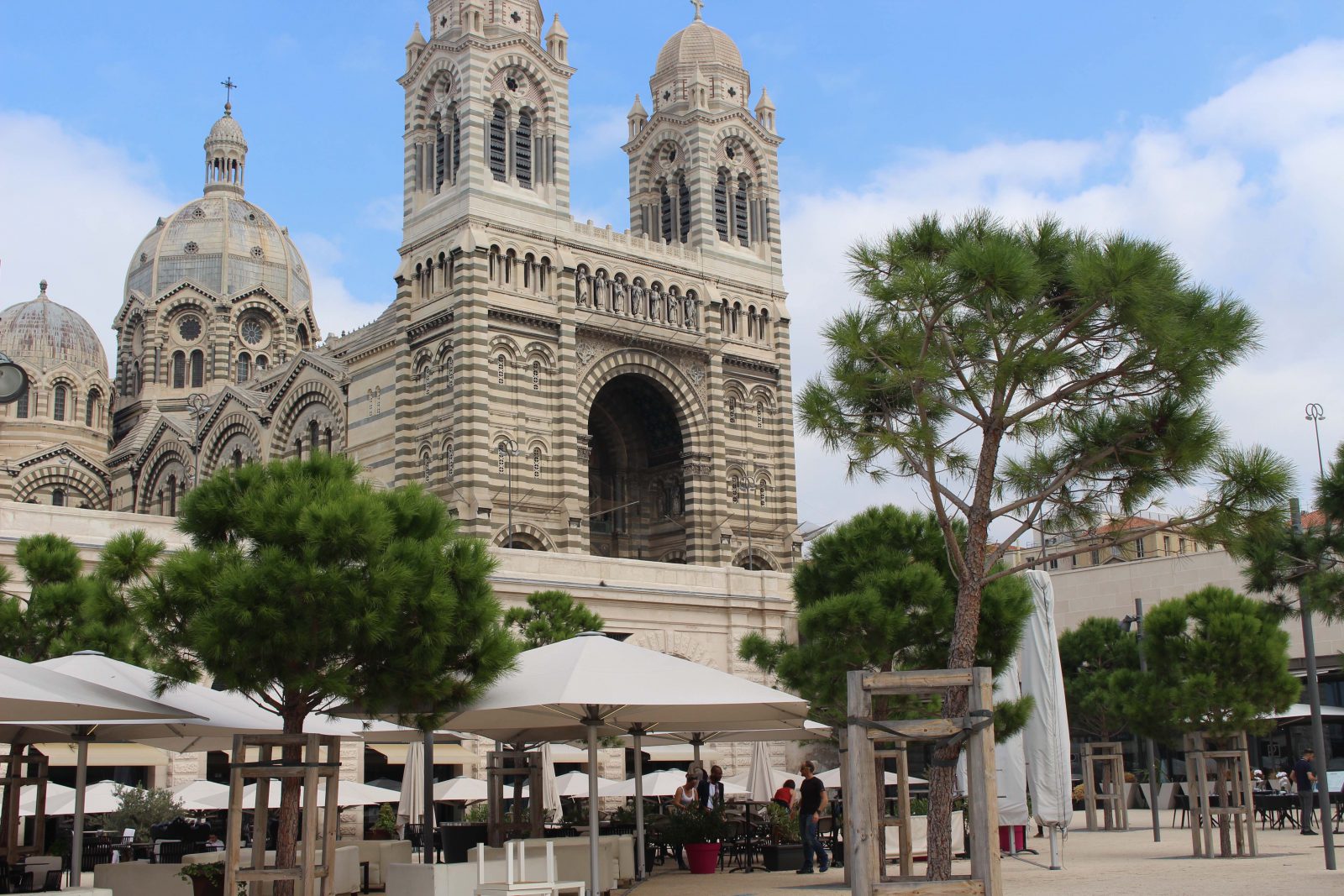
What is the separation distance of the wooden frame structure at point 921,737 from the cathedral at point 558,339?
27.4 m

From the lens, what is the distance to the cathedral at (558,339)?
1718 inches

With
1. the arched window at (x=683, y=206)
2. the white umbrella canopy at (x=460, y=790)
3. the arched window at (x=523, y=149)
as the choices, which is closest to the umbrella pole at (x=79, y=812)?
the white umbrella canopy at (x=460, y=790)

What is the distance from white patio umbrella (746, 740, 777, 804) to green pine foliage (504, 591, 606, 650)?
3.92 m

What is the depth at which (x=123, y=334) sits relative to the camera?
7144 centimetres

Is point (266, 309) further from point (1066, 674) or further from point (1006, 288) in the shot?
point (1006, 288)

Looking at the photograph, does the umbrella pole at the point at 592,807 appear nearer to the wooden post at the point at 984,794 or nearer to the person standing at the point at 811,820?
the wooden post at the point at 984,794

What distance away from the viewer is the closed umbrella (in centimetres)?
2736

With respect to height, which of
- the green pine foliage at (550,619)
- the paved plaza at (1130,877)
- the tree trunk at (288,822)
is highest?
the green pine foliage at (550,619)

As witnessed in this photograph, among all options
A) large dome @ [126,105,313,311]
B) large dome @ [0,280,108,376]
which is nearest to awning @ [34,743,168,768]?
large dome @ [0,280,108,376]

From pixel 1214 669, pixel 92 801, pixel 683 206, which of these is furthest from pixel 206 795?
pixel 683 206

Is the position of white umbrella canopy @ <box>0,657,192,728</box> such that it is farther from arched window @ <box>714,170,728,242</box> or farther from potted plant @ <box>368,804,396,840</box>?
arched window @ <box>714,170,728,242</box>

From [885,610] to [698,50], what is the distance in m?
38.8

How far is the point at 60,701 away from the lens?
1152cm

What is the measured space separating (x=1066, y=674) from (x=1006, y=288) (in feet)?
84.4
